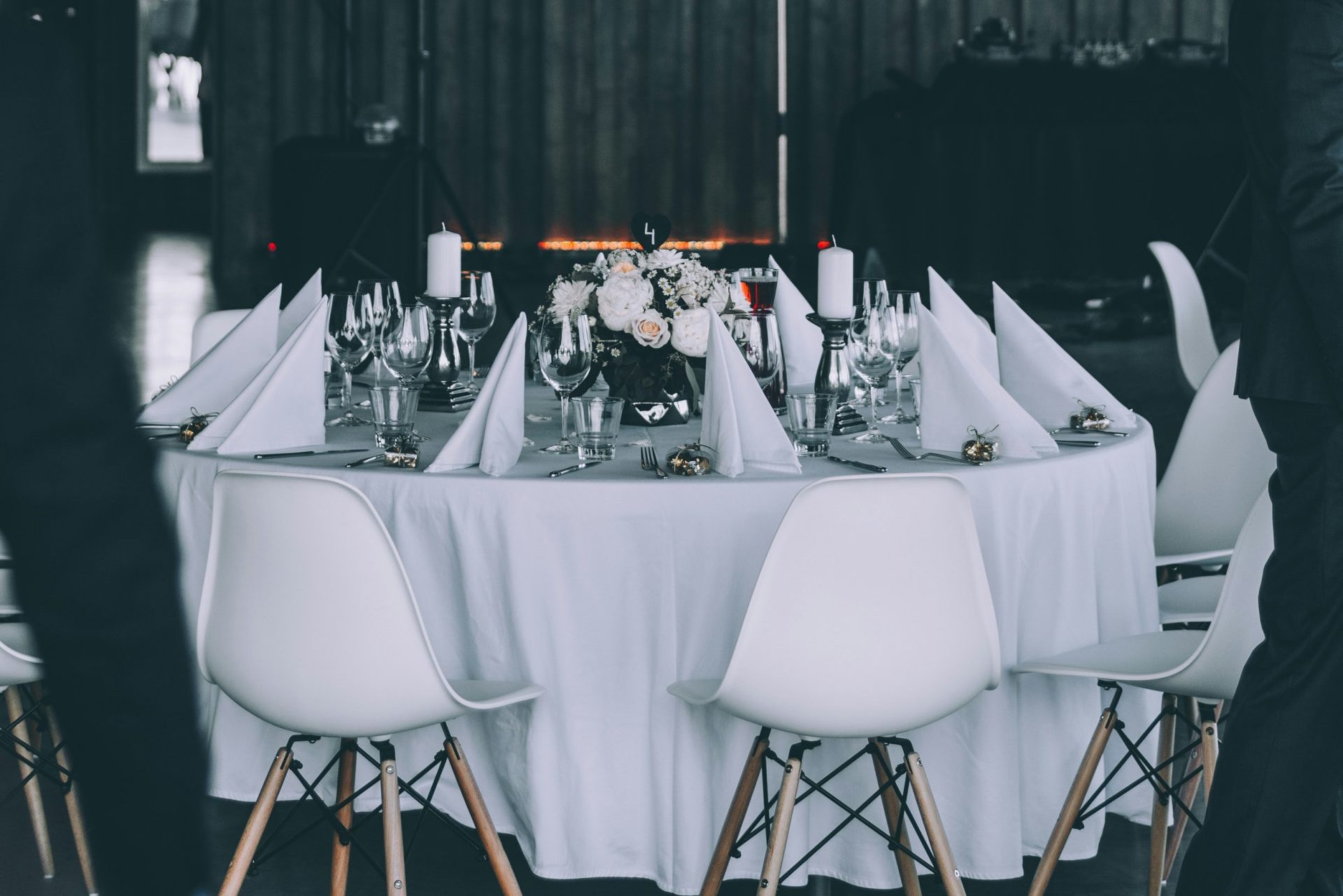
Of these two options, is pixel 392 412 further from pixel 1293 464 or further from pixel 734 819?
pixel 1293 464

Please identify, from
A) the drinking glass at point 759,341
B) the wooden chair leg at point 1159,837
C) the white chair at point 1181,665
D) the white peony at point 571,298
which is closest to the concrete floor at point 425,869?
the wooden chair leg at point 1159,837

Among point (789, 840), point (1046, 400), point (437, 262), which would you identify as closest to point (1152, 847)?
point (789, 840)

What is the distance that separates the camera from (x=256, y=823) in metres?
2.12

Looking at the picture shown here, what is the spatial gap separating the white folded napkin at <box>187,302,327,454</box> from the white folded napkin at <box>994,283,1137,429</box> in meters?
1.33

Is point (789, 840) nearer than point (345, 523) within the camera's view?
No

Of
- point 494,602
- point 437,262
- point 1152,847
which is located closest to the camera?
point 494,602

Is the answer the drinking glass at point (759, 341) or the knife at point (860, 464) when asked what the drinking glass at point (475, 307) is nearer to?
the drinking glass at point (759, 341)

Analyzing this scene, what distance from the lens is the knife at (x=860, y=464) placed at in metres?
2.39

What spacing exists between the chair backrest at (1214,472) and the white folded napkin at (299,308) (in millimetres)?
1949

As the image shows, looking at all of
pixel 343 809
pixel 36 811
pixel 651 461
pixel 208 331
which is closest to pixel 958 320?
pixel 651 461

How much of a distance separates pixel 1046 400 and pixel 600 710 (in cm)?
114

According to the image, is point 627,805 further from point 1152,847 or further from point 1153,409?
point 1153,409

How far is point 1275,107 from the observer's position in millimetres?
1990

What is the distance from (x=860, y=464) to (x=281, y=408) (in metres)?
1.02
